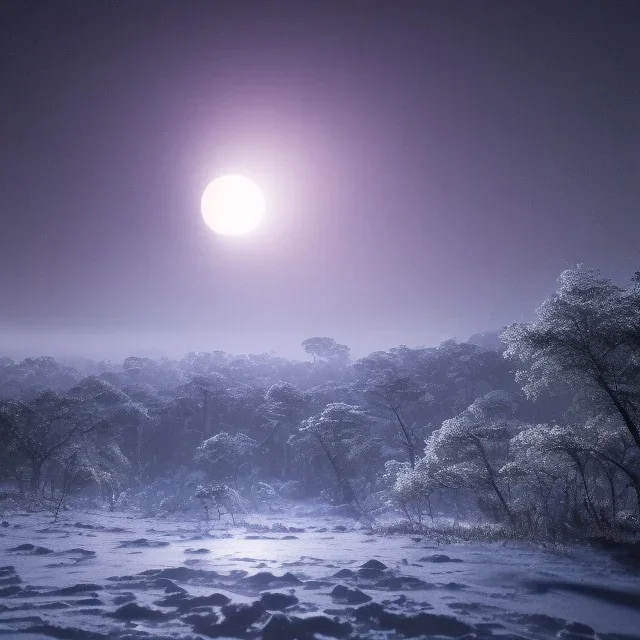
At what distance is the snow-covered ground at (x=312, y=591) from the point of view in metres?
9.20

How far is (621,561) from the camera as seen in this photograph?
11891 mm

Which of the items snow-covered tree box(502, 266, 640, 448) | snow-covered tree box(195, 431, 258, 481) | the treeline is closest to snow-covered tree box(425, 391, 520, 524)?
the treeline

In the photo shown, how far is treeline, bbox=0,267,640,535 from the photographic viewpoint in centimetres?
1559

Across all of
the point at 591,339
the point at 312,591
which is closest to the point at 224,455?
the point at 312,591

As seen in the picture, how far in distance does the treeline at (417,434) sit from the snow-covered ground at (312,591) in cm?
467

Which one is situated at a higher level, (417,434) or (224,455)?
(417,434)

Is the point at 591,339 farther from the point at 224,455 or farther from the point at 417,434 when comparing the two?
the point at 224,455

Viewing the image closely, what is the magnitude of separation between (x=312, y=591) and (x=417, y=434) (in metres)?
37.1

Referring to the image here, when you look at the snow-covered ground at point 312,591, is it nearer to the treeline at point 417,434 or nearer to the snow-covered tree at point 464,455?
the snow-covered tree at point 464,455

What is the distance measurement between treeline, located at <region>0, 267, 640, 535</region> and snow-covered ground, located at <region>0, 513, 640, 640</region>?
4668mm

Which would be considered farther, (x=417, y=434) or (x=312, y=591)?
(x=417, y=434)

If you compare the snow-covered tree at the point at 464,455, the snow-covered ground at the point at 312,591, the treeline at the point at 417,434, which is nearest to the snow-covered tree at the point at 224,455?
the treeline at the point at 417,434

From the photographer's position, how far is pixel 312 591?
11688 mm

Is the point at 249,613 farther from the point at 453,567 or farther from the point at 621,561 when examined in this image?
the point at 621,561
